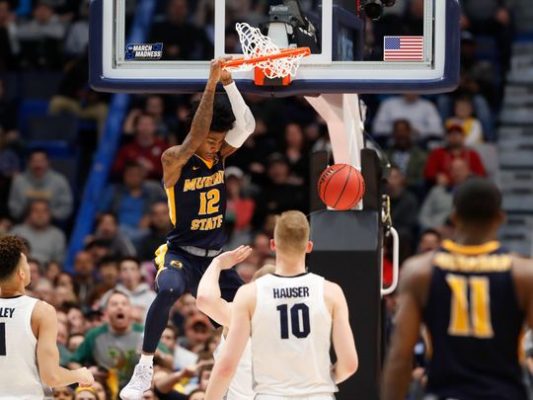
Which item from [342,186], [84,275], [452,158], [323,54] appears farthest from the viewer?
[452,158]

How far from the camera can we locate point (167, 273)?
9.17 meters

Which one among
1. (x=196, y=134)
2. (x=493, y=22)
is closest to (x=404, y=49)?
(x=196, y=134)

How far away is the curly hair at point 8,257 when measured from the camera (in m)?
7.94

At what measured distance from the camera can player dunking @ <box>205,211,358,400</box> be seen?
7.30m

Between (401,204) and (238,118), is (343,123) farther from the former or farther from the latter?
(401,204)

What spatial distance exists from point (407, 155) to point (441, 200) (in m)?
0.85

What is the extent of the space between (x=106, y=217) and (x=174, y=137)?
1.80m

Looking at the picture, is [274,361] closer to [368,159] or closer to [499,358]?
[499,358]

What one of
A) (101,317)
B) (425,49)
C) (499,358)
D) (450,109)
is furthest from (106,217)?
(499,358)

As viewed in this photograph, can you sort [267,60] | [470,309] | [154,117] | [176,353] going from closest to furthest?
1. [470,309]
2. [267,60]
3. [176,353]
4. [154,117]

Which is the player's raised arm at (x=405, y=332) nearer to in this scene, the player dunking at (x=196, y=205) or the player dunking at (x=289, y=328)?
the player dunking at (x=289, y=328)

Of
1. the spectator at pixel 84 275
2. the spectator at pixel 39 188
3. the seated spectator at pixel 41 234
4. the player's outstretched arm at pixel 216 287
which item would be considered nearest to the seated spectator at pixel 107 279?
the spectator at pixel 84 275

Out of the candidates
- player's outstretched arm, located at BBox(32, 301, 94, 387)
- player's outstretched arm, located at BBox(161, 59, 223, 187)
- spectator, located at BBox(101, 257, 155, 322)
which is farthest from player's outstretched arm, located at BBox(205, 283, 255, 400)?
spectator, located at BBox(101, 257, 155, 322)

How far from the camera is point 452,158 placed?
16.0 meters
